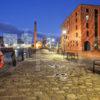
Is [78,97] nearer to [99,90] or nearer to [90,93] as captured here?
[90,93]

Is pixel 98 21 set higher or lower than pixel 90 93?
higher

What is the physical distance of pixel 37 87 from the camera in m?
8.46

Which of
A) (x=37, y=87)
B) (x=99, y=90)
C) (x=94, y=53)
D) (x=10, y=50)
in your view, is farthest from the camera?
(x=94, y=53)

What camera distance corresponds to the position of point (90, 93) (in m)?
7.42

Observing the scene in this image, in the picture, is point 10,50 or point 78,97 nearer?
point 78,97

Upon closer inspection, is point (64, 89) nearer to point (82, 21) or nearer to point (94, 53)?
point (94, 53)

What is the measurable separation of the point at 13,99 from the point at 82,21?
5732 centimetres

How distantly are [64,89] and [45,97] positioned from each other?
1489 mm

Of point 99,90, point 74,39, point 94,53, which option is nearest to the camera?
point 99,90

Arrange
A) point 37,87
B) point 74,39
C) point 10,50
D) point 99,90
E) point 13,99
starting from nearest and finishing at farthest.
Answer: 1. point 13,99
2. point 99,90
3. point 37,87
4. point 10,50
5. point 74,39

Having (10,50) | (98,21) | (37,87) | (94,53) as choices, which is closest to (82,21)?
(98,21)

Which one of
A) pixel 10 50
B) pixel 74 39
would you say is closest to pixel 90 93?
pixel 10 50

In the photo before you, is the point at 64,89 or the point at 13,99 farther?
the point at 64,89

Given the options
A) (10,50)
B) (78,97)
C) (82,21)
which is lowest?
(78,97)
